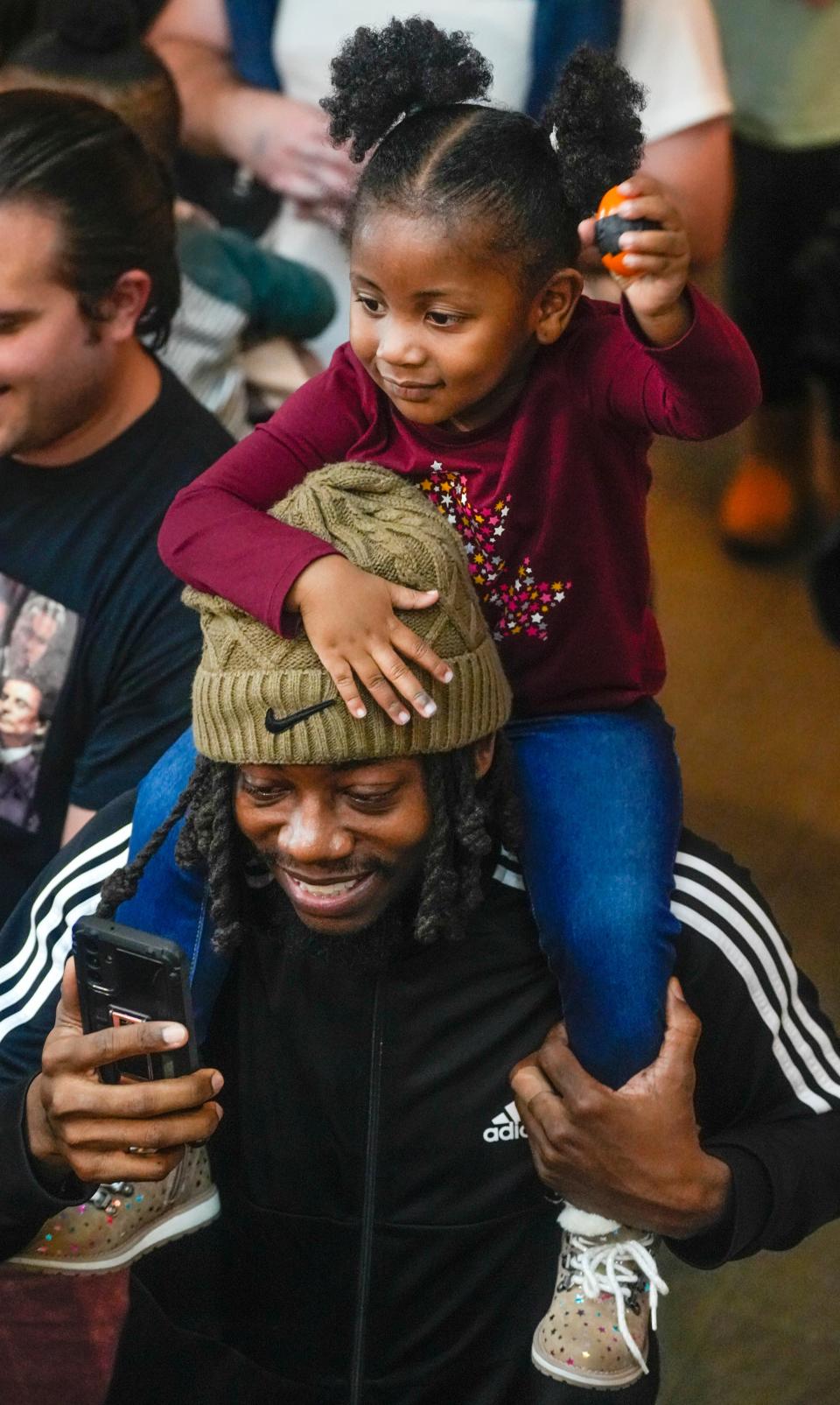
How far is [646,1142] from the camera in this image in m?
1.77

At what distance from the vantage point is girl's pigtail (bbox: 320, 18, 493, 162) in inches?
66.8

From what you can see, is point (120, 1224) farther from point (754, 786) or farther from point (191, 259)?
point (754, 786)

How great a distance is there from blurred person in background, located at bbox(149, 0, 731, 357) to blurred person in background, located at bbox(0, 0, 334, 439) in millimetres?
167

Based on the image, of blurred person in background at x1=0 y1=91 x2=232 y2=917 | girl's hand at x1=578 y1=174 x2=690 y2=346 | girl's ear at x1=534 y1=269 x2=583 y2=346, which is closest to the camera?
girl's hand at x1=578 y1=174 x2=690 y2=346

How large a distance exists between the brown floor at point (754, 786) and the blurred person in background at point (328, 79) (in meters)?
1.25

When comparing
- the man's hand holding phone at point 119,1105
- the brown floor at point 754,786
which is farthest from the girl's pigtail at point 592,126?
the brown floor at point 754,786

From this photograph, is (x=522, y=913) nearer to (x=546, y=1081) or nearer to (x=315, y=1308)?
(x=546, y=1081)

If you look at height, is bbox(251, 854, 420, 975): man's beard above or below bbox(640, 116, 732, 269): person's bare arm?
below

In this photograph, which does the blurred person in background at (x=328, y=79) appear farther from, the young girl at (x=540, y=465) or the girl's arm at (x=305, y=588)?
the girl's arm at (x=305, y=588)

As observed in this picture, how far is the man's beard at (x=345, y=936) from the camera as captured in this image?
1829mm

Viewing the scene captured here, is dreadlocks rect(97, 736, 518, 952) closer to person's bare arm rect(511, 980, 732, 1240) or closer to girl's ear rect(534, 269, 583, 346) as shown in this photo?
person's bare arm rect(511, 980, 732, 1240)

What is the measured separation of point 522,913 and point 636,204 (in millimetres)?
753

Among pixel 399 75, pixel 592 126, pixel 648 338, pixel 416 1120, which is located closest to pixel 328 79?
pixel 399 75

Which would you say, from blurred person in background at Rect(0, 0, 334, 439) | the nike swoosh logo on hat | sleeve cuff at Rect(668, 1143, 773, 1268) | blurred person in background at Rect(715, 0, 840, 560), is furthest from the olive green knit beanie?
blurred person in background at Rect(715, 0, 840, 560)
